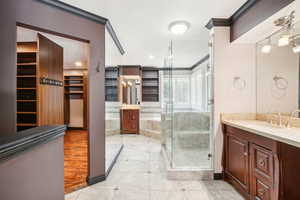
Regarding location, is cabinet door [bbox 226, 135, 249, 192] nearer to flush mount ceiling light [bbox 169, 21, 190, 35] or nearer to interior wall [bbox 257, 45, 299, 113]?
interior wall [bbox 257, 45, 299, 113]

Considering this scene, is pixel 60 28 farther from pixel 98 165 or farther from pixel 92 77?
pixel 98 165

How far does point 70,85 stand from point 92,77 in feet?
15.1

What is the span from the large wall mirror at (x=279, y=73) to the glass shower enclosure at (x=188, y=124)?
738mm

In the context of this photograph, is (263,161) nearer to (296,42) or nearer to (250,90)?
(250,90)

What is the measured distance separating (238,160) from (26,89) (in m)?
4.24

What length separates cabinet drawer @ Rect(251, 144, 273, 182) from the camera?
159cm

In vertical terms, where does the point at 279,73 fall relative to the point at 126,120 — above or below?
above

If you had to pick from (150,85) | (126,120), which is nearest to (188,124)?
(126,120)

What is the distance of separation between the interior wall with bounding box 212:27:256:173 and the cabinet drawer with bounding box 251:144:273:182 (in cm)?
73

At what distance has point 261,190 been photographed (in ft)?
5.66

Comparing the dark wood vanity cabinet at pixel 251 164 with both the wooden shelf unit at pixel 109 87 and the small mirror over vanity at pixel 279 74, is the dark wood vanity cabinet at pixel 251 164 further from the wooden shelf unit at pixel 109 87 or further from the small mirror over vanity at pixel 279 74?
the wooden shelf unit at pixel 109 87

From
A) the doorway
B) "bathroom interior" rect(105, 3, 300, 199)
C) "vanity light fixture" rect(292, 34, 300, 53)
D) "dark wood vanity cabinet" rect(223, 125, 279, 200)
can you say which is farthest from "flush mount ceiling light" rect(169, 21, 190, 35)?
"dark wood vanity cabinet" rect(223, 125, 279, 200)

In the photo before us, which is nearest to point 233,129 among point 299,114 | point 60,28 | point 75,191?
point 299,114

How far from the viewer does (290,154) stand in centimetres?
149
